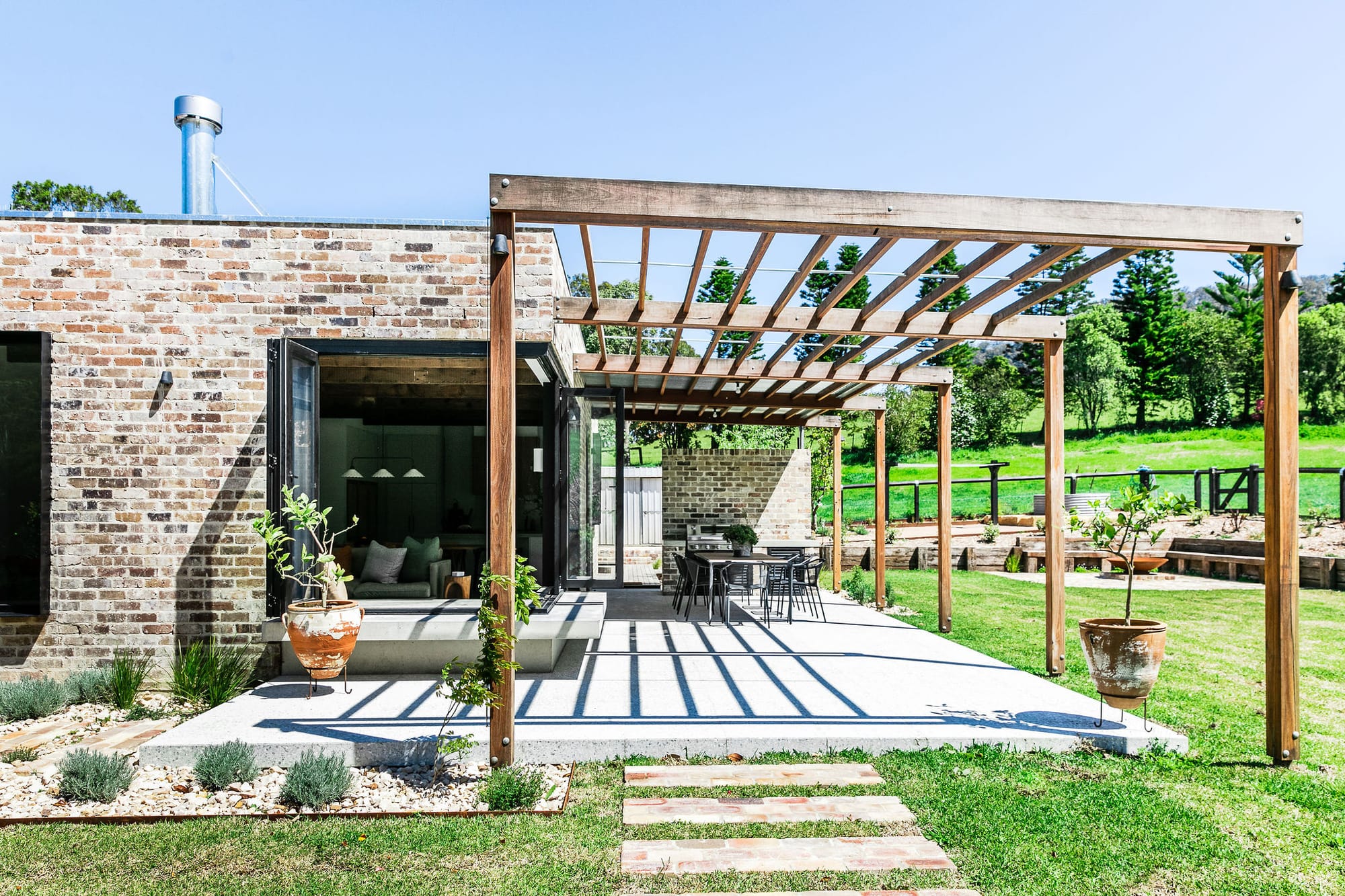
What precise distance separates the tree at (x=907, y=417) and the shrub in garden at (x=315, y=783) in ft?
86.6

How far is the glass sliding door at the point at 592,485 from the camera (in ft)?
25.3

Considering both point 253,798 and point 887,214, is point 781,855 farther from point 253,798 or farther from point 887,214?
point 887,214

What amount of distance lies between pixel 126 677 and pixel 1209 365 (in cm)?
4030

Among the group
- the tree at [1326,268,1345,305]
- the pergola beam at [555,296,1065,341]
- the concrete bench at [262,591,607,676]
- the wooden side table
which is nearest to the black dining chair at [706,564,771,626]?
the wooden side table

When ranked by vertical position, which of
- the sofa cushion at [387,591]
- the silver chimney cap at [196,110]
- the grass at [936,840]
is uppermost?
the silver chimney cap at [196,110]

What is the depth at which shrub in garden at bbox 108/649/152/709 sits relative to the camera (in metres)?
5.61

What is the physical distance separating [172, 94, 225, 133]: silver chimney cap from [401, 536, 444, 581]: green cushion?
4.37m

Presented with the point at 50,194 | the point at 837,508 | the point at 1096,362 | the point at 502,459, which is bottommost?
the point at 837,508

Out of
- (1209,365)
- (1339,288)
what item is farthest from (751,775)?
(1339,288)

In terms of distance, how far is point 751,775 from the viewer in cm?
413

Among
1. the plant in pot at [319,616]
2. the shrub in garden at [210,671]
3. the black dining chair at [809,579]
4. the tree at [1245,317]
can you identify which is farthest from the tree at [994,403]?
the plant in pot at [319,616]

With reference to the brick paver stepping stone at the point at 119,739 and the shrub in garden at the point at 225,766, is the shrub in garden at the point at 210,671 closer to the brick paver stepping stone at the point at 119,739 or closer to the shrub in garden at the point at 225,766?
the brick paver stepping stone at the point at 119,739

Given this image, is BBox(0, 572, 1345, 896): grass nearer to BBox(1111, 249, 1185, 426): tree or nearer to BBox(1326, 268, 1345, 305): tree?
BBox(1111, 249, 1185, 426): tree

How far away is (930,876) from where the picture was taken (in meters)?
3.11
